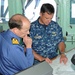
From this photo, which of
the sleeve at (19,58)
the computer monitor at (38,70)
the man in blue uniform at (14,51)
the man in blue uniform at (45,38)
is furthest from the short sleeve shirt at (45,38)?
the computer monitor at (38,70)

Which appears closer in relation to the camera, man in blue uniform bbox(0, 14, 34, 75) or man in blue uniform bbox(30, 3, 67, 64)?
man in blue uniform bbox(0, 14, 34, 75)

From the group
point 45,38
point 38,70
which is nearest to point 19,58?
point 38,70

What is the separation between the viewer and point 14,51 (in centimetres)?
175

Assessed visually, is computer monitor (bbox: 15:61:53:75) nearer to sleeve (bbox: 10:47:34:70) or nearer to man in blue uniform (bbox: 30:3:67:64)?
sleeve (bbox: 10:47:34:70)

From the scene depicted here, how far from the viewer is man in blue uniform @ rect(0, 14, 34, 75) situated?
176 cm

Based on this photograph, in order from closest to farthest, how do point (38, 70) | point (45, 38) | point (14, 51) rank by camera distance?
point (38, 70)
point (14, 51)
point (45, 38)

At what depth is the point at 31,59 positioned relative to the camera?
1.89 m

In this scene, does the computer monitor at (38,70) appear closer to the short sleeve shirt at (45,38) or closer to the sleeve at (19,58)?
the sleeve at (19,58)

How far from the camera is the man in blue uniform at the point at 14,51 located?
176cm

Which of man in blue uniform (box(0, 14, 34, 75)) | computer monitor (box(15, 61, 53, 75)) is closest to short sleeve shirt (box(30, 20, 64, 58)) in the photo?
man in blue uniform (box(0, 14, 34, 75))

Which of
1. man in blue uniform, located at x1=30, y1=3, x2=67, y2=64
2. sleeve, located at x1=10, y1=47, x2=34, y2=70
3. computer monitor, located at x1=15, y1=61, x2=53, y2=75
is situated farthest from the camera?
man in blue uniform, located at x1=30, y1=3, x2=67, y2=64

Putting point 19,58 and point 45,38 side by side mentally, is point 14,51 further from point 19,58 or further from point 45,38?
point 45,38

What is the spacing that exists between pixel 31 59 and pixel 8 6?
1953 millimetres

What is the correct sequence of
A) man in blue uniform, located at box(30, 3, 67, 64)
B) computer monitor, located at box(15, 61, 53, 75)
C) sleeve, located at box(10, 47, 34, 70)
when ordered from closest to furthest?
computer monitor, located at box(15, 61, 53, 75) → sleeve, located at box(10, 47, 34, 70) → man in blue uniform, located at box(30, 3, 67, 64)
